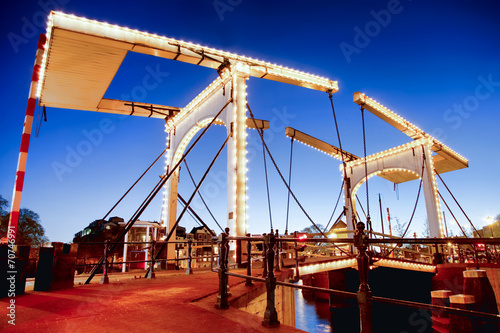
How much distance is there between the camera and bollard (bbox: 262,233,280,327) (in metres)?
2.95

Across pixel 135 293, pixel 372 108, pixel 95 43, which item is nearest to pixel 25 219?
pixel 95 43

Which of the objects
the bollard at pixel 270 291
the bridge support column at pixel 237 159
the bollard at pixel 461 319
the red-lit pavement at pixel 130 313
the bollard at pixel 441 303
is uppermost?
the bridge support column at pixel 237 159

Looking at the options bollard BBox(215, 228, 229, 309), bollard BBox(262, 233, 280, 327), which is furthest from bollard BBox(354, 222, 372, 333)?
bollard BBox(215, 228, 229, 309)

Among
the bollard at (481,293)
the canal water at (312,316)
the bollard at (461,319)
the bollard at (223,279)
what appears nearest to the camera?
the bollard at (223,279)

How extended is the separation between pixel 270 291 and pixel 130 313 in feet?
6.10

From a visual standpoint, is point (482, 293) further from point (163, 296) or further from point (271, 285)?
point (163, 296)

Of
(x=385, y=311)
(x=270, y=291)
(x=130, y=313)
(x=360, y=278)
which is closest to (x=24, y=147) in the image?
(x=130, y=313)

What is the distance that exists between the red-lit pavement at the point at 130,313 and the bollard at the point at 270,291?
0.32ft

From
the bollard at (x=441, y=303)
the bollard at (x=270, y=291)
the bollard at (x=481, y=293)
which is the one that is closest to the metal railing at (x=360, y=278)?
the bollard at (x=270, y=291)

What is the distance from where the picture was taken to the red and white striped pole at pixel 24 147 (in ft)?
21.7

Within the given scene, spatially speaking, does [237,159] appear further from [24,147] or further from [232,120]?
[24,147]

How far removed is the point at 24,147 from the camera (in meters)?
7.23

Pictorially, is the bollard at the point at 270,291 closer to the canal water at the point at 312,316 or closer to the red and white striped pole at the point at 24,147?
the red and white striped pole at the point at 24,147

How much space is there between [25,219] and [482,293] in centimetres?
4085
